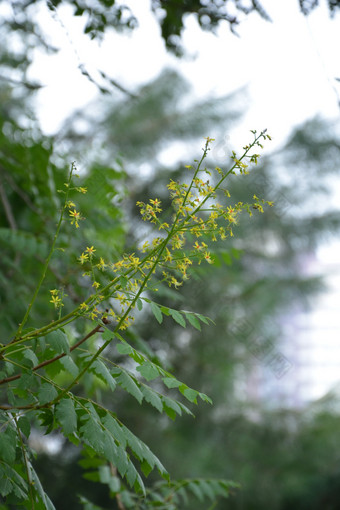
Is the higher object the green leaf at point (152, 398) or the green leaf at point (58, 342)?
the green leaf at point (58, 342)

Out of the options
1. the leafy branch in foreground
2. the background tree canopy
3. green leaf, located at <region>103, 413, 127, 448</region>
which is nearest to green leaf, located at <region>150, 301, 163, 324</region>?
the leafy branch in foreground

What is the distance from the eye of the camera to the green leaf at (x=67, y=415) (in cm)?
49

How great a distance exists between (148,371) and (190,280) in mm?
1422

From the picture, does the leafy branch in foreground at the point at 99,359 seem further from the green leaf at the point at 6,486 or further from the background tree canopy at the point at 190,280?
the background tree canopy at the point at 190,280

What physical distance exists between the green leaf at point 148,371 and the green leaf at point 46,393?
0.09 metres

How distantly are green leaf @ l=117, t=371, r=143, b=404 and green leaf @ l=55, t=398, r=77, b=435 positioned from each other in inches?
2.4

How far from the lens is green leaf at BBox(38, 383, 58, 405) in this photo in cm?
52

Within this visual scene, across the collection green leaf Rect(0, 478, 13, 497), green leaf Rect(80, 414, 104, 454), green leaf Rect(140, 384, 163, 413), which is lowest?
green leaf Rect(0, 478, 13, 497)

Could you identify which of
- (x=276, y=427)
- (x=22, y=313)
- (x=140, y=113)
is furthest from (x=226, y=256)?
(x=140, y=113)

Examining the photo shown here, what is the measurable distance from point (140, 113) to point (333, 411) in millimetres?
1962

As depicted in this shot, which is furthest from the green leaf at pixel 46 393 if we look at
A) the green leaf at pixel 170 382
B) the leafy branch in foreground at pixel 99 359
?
the green leaf at pixel 170 382

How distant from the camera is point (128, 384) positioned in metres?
0.56

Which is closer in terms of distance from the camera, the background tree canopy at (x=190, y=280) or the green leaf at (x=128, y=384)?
the green leaf at (x=128, y=384)

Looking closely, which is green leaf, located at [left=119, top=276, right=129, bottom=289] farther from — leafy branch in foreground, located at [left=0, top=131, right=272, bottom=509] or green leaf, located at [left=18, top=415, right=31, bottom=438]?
green leaf, located at [left=18, top=415, right=31, bottom=438]
